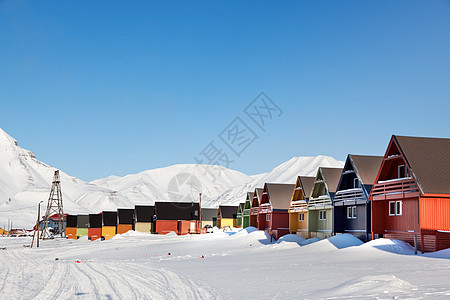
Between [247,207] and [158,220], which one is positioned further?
[158,220]

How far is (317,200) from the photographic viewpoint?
43.4 metres

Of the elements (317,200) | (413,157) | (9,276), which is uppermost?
(413,157)

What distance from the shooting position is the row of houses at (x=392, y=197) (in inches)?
1091

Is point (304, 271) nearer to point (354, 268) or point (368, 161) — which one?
point (354, 268)

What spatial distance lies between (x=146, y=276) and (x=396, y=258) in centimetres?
1317

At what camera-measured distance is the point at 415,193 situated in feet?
92.2

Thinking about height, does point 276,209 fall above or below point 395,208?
below

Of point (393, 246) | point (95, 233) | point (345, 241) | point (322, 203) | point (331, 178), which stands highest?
point (331, 178)

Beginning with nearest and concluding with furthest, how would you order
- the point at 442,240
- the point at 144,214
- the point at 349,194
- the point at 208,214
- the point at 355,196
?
the point at 442,240 → the point at 355,196 → the point at 349,194 → the point at 144,214 → the point at 208,214

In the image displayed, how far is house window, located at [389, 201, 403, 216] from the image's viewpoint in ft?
102

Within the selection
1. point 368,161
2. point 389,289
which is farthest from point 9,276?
point 368,161

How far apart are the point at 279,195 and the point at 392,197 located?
25.7 meters

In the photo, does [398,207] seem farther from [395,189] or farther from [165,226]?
[165,226]

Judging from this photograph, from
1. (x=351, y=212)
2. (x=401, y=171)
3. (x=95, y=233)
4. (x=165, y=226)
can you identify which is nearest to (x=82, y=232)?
(x=95, y=233)
